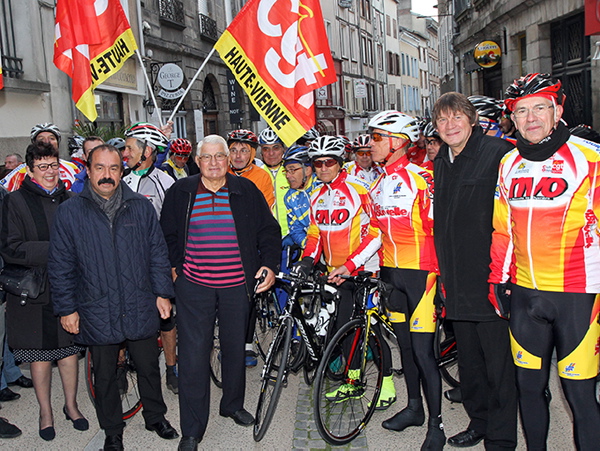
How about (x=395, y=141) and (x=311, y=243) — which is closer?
(x=395, y=141)

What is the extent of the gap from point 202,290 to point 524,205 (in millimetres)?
2251

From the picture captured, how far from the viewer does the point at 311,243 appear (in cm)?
517

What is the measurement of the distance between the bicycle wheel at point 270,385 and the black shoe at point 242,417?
0.24m

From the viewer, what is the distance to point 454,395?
15.9 ft

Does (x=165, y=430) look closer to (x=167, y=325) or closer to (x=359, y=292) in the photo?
(x=167, y=325)

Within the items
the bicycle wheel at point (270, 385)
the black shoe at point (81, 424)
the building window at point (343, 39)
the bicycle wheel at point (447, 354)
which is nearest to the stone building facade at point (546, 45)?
the bicycle wheel at point (447, 354)

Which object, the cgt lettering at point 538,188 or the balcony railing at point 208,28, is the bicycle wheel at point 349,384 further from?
the balcony railing at point 208,28

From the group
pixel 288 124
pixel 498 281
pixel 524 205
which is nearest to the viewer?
pixel 524 205

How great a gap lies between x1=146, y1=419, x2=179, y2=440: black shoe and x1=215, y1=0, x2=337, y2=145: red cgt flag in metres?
3.01

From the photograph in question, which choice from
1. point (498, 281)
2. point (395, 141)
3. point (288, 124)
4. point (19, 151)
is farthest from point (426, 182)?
point (19, 151)

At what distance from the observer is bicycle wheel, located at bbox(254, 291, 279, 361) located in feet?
18.9

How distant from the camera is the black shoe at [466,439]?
4055mm

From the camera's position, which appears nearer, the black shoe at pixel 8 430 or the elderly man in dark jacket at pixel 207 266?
the elderly man in dark jacket at pixel 207 266

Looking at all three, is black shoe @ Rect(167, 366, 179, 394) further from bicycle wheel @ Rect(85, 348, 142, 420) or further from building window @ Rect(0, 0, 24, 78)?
building window @ Rect(0, 0, 24, 78)
